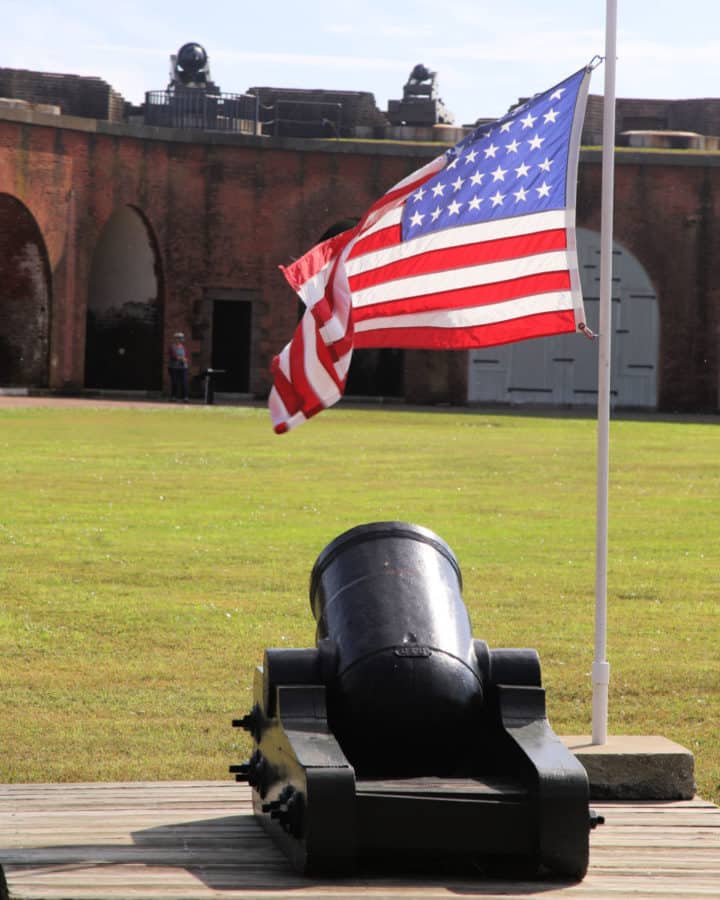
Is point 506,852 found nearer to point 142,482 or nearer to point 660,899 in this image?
point 660,899

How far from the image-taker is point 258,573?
1154 cm

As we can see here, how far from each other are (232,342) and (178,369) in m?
2.36

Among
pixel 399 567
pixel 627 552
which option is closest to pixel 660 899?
pixel 399 567

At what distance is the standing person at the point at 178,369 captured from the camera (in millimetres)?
33750

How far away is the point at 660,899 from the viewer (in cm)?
408

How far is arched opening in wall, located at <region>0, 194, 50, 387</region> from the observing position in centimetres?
3378

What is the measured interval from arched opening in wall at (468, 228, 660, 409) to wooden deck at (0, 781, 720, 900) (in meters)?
30.8

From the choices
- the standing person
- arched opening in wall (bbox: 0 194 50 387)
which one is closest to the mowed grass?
the standing person

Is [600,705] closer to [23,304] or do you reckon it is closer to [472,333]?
[472,333]

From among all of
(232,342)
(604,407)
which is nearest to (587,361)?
(232,342)

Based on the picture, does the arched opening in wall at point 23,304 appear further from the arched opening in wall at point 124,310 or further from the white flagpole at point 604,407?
the white flagpole at point 604,407

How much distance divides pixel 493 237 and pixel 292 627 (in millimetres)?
4135

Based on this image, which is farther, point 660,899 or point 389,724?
point 389,724

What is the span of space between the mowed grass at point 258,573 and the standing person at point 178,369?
402 inches
